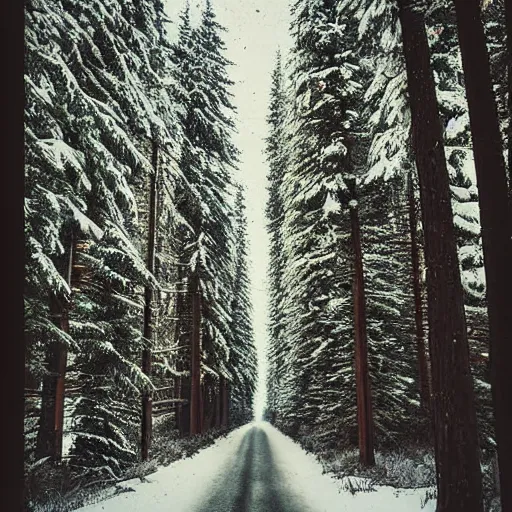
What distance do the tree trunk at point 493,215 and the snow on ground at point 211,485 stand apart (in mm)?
2872

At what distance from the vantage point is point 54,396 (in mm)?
10008

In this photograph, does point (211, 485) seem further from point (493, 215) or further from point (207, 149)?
point (207, 149)

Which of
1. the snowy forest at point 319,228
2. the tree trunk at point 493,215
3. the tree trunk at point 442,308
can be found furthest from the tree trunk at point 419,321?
the tree trunk at point 493,215

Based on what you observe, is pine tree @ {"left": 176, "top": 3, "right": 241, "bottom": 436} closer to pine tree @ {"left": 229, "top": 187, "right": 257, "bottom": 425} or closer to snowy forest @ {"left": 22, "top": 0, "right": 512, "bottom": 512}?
snowy forest @ {"left": 22, "top": 0, "right": 512, "bottom": 512}

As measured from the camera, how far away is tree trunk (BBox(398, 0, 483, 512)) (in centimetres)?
640

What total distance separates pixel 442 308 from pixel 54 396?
8.12 meters

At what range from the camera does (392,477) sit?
10750 mm

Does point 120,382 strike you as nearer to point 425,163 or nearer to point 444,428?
point 444,428

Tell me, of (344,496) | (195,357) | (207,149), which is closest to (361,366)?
(344,496)

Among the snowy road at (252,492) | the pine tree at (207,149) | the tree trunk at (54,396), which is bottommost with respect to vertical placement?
the snowy road at (252,492)

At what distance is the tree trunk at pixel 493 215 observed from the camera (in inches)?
218

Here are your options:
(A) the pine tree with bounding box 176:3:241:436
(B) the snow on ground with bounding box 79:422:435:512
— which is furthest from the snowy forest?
(B) the snow on ground with bounding box 79:422:435:512

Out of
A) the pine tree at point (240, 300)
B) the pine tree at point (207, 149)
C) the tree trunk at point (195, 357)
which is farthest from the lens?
the pine tree at point (240, 300)

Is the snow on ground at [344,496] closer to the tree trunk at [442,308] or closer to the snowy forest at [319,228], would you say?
the snowy forest at [319,228]
